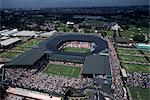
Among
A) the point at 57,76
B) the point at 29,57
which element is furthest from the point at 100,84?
the point at 29,57

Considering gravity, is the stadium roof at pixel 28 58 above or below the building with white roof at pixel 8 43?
below

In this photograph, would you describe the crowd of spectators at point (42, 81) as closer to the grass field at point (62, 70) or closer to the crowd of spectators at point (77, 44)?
the grass field at point (62, 70)

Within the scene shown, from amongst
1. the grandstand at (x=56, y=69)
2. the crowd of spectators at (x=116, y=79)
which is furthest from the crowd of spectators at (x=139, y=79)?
the grandstand at (x=56, y=69)

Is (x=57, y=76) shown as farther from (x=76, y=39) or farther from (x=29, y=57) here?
(x=76, y=39)

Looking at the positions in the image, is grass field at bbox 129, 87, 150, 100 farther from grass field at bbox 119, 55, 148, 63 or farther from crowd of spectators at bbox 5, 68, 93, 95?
grass field at bbox 119, 55, 148, 63

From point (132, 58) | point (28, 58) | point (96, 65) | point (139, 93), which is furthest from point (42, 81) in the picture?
point (132, 58)

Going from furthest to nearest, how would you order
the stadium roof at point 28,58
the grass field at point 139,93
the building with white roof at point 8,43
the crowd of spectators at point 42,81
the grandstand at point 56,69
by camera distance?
the building with white roof at point 8,43 → the stadium roof at point 28,58 → the grandstand at point 56,69 → the crowd of spectators at point 42,81 → the grass field at point 139,93
